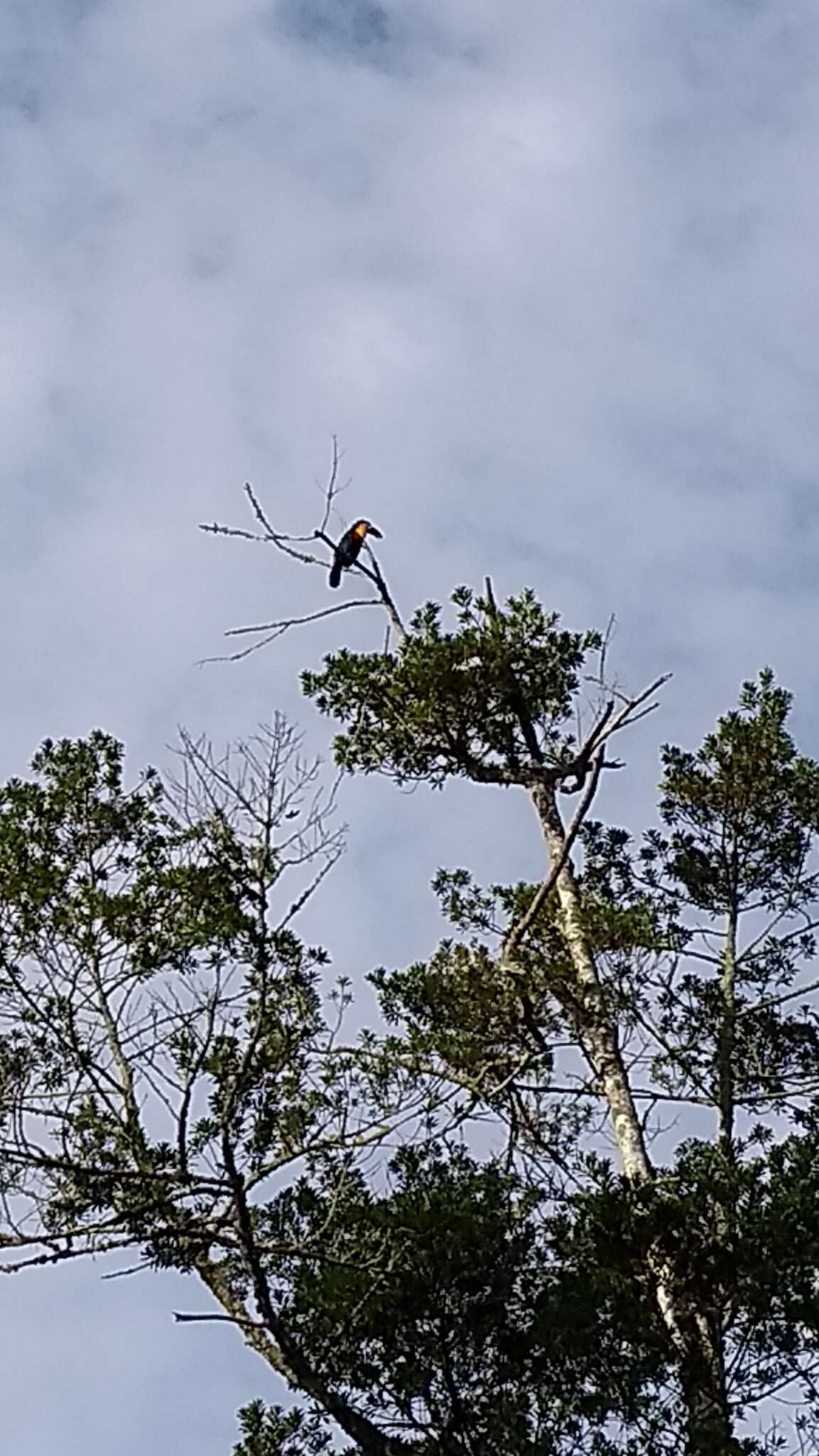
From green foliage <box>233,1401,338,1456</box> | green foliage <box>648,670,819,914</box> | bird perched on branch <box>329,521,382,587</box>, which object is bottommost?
green foliage <box>233,1401,338,1456</box>

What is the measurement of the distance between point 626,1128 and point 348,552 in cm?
395

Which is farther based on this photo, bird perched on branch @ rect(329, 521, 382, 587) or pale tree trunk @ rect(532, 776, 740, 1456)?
bird perched on branch @ rect(329, 521, 382, 587)

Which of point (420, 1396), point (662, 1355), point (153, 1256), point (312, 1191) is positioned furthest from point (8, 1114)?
point (662, 1355)

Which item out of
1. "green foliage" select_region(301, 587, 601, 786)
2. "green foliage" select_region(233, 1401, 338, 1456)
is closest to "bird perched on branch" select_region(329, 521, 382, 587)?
"green foliage" select_region(301, 587, 601, 786)

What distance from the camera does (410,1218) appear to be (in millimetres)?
6492

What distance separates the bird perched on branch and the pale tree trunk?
1.91m

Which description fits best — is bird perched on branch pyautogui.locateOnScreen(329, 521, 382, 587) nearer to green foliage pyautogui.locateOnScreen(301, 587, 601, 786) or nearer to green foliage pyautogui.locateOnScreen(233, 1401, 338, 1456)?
green foliage pyautogui.locateOnScreen(301, 587, 601, 786)

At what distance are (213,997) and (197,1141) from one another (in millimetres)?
540

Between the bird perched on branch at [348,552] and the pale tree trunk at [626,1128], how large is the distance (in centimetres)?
191

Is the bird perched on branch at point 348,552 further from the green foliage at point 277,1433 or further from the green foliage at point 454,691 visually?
the green foliage at point 277,1433

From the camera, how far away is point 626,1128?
26.2 ft

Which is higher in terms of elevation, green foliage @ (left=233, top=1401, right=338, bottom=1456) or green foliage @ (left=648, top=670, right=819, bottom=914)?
green foliage @ (left=648, top=670, right=819, bottom=914)

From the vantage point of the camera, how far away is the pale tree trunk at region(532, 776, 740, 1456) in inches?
244

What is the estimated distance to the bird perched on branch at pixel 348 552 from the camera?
33.7 feet
